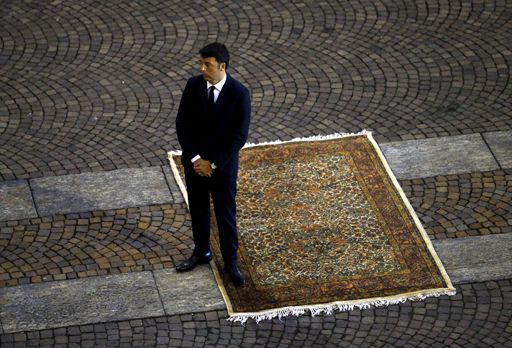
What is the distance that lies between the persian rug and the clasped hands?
1.04 meters

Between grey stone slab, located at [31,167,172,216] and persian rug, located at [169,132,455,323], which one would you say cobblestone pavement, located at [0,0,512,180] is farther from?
persian rug, located at [169,132,455,323]

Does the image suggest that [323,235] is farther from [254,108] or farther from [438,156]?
[254,108]

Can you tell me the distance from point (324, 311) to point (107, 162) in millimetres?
2979

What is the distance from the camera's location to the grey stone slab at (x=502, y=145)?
11.6m

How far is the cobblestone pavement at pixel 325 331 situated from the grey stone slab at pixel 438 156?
196 cm

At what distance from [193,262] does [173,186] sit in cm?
127

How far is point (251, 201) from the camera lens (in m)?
11.1

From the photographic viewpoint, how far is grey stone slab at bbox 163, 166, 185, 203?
436 inches

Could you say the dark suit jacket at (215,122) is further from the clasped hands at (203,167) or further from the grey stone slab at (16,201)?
the grey stone slab at (16,201)

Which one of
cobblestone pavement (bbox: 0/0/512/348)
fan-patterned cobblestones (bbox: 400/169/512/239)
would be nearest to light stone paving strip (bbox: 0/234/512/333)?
cobblestone pavement (bbox: 0/0/512/348)

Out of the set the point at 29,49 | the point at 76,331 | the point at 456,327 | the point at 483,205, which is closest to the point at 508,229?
the point at 483,205

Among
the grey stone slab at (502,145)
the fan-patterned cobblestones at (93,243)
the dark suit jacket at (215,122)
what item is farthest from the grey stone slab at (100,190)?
the grey stone slab at (502,145)

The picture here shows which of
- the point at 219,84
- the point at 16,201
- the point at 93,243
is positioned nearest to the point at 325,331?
the point at 219,84

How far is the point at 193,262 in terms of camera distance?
400 inches
